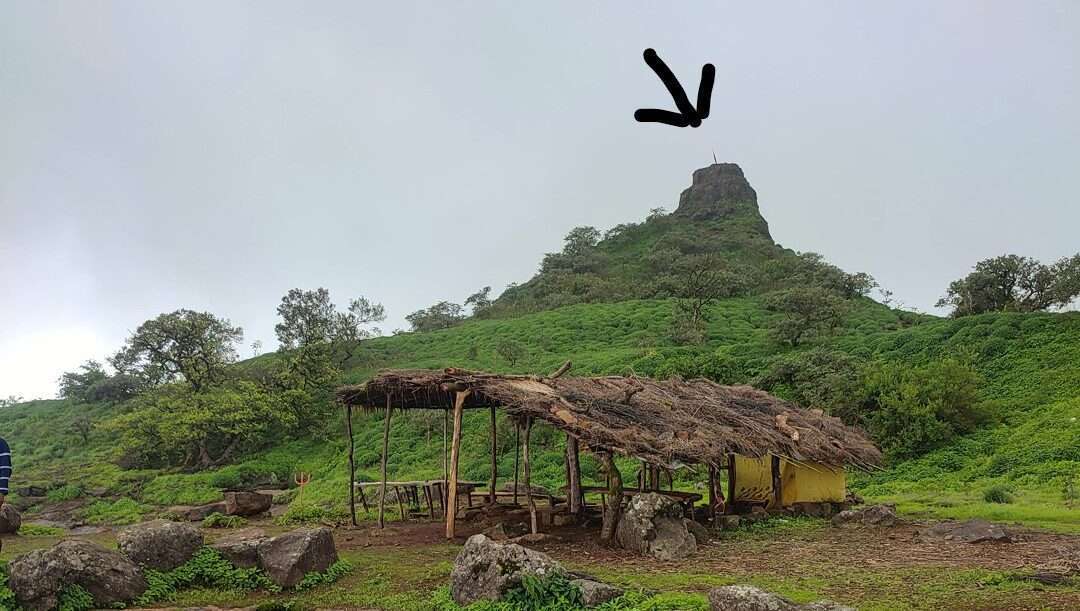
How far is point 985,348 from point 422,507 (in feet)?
Result: 66.4

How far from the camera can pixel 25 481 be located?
25469 mm

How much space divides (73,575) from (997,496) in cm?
1643

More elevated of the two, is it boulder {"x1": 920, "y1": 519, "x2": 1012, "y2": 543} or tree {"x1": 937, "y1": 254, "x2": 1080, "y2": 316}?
tree {"x1": 937, "y1": 254, "x2": 1080, "y2": 316}

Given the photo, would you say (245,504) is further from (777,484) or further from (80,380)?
(80,380)

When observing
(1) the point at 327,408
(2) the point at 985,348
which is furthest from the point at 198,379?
(2) the point at 985,348

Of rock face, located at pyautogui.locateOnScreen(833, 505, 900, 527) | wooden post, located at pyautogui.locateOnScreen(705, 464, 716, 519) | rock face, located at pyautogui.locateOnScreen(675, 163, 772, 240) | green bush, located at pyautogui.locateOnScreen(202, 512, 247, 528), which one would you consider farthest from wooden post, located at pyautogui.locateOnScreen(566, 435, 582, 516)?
rock face, located at pyautogui.locateOnScreen(675, 163, 772, 240)

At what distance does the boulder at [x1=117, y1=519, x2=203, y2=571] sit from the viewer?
861 cm

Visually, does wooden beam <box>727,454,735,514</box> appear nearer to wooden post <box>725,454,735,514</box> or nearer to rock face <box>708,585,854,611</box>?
wooden post <box>725,454,735,514</box>

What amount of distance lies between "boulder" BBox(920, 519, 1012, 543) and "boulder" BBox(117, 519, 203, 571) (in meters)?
10.9

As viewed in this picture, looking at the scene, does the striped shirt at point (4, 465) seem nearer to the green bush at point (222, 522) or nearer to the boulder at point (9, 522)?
the boulder at point (9, 522)

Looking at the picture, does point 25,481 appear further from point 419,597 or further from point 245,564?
point 419,597

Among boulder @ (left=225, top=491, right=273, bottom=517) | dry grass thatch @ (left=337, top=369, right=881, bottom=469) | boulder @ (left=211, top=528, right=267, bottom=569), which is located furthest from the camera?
boulder @ (left=225, top=491, right=273, bottom=517)

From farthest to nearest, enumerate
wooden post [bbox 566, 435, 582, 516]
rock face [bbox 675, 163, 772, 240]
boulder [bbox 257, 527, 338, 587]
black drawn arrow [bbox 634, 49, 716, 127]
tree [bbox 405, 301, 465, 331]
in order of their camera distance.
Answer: rock face [bbox 675, 163, 772, 240] → tree [bbox 405, 301, 465, 331] → wooden post [bbox 566, 435, 582, 516] → boulder [bbox 257, 527, 338, 587] → black drawn arrow [bbox 634, 49, 716, 127]

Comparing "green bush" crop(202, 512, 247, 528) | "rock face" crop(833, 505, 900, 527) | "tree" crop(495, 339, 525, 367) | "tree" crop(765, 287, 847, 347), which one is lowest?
"green bush" crop(202, 512, 247, 528)
